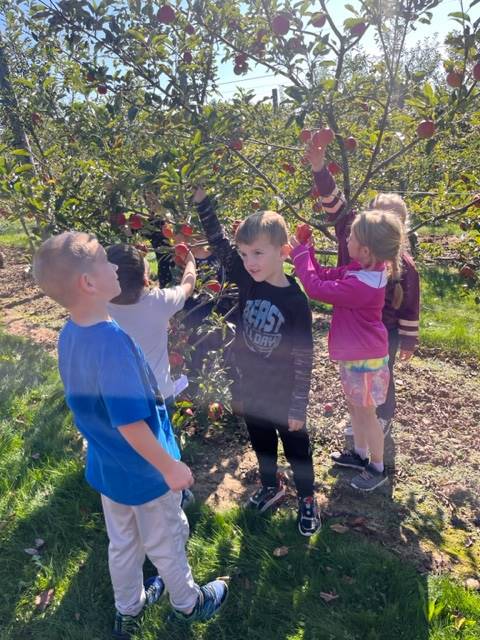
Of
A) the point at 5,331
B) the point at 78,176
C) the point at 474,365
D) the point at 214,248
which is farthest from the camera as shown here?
the point at 5,331

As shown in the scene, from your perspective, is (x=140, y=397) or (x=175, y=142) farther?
(x=175, y=142)

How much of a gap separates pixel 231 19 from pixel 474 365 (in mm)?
3377

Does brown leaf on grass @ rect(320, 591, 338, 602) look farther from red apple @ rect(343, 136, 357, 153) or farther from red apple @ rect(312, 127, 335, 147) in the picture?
red apple @ rect(343, 136, 357, 153)

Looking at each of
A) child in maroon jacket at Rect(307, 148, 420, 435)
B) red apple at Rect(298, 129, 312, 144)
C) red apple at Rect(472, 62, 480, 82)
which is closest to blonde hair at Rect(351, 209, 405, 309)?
child in maroon jacket at Rect(307, 148, 420, 435)

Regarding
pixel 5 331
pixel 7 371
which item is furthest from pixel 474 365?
pixel 5 331

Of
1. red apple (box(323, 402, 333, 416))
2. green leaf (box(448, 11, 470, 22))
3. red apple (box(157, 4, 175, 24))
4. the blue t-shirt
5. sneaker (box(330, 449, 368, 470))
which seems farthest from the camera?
red apple (box(323, 402, 333, 416))

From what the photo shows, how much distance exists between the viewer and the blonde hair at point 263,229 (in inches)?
84.3

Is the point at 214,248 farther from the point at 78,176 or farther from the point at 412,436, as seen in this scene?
the point at 412,436

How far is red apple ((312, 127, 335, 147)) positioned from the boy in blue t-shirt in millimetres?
1379

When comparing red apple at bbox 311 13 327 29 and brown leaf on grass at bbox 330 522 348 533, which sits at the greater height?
red apple at bbox 311 13 327 29

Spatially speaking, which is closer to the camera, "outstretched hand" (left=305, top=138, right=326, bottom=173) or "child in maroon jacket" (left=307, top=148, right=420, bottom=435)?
"outstretched hand" (left=305, top=138, right=326, bottom=173)

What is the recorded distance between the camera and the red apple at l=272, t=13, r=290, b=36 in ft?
7.52

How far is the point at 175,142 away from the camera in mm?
2523

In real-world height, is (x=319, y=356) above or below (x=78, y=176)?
below
